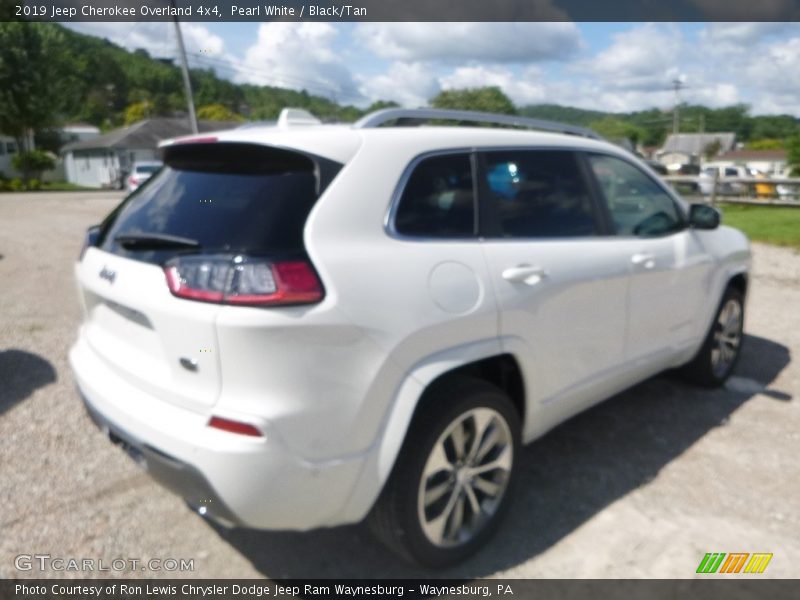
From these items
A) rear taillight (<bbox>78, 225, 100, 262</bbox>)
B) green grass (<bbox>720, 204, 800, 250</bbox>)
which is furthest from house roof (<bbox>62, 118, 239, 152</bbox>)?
rear taillight (<bbox>78, 225, 100, 262</bbox>)

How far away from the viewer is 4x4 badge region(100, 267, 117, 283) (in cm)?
253

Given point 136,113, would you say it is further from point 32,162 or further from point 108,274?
point 108,274

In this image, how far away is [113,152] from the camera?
49250 mm

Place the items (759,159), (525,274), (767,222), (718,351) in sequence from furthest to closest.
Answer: (759,159) < (767,222) < (718,351) < (525,274)

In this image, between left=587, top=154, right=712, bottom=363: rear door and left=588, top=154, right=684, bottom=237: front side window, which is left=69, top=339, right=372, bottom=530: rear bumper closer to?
left=587, top=154, right=712, bottom=363: rear door

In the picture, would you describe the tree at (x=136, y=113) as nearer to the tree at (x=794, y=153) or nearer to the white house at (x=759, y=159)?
the tree at (x=794, y=153)

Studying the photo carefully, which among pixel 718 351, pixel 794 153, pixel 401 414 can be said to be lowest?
pixel 718 351

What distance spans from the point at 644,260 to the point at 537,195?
0.82 metres

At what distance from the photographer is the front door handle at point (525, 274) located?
2.67 meters

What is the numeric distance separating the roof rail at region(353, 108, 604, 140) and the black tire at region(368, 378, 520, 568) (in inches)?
44.5

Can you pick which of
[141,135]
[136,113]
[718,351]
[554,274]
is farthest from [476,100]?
[554,274]

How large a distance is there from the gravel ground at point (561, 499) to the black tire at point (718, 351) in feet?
0.39

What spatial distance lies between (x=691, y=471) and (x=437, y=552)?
1.64 metres

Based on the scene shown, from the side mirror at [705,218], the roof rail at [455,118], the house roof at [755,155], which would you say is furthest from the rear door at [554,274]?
the house roof at [755,155]
